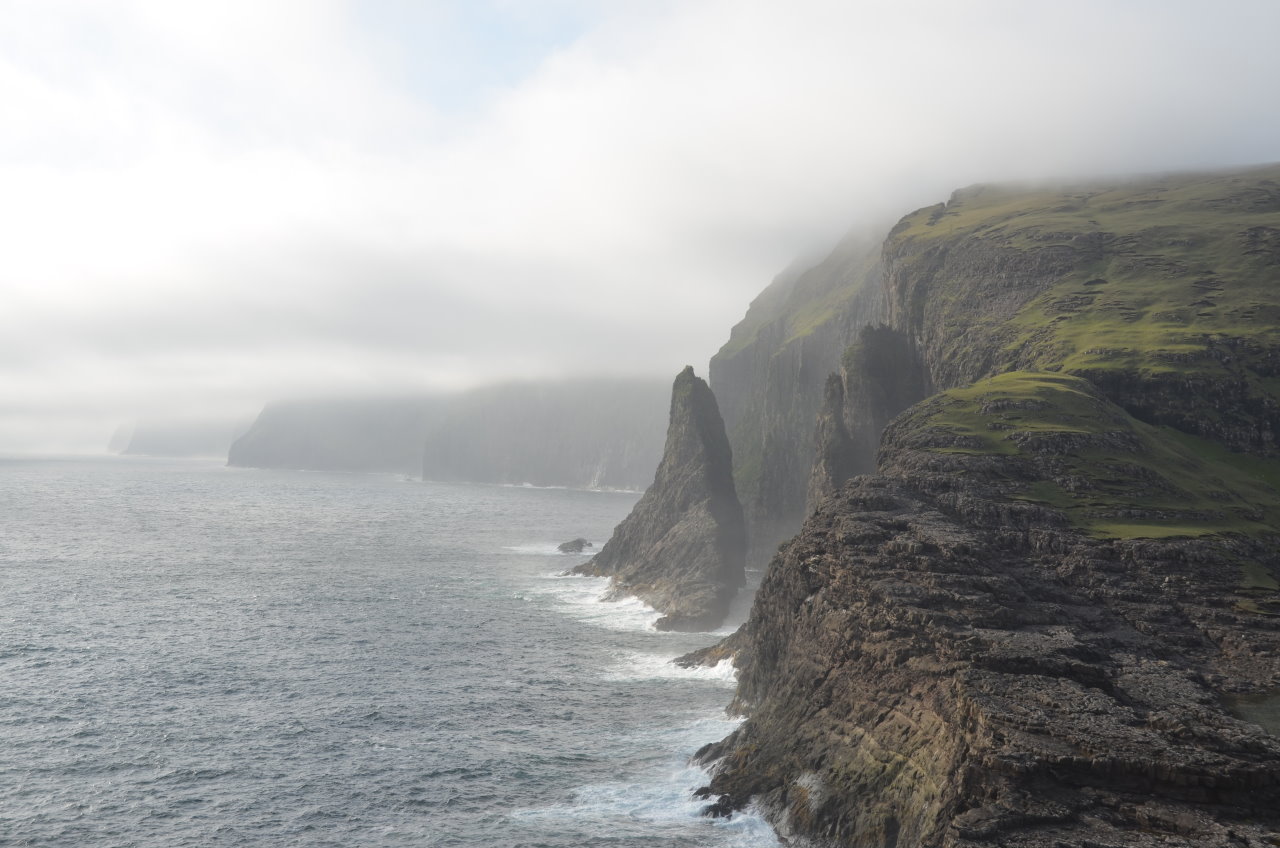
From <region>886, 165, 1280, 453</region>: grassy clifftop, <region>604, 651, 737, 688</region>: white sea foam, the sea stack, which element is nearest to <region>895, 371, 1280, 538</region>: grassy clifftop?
<region>886, 165, 1280, 453</region>: grassy clifftop

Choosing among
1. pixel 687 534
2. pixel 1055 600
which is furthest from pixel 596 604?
pixel 1055 600

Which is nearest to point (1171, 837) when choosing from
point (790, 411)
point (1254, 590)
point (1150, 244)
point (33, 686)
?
point (1254, 590)

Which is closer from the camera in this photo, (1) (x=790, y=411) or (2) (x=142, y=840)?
(2) (x=142, y=840)

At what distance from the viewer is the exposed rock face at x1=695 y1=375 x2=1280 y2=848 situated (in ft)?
109

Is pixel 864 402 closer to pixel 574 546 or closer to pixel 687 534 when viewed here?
pixel 687 534

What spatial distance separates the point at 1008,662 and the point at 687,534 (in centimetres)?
8732

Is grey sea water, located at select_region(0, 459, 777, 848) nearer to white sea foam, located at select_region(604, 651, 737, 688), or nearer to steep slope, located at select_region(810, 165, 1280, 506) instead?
white sea foam, located at select_region(604, 651, 737, 688)

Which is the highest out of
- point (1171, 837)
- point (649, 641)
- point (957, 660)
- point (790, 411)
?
point (790, 411)

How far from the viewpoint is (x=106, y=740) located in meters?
59.6

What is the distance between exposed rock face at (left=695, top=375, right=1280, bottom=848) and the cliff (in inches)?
5.7

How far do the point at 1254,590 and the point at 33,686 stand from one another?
296ft

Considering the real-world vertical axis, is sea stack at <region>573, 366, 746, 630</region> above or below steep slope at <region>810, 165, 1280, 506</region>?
below

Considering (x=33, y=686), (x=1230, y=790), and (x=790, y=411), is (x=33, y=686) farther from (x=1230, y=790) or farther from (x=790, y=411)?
(x=790, y=411)

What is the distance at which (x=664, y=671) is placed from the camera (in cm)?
8344
